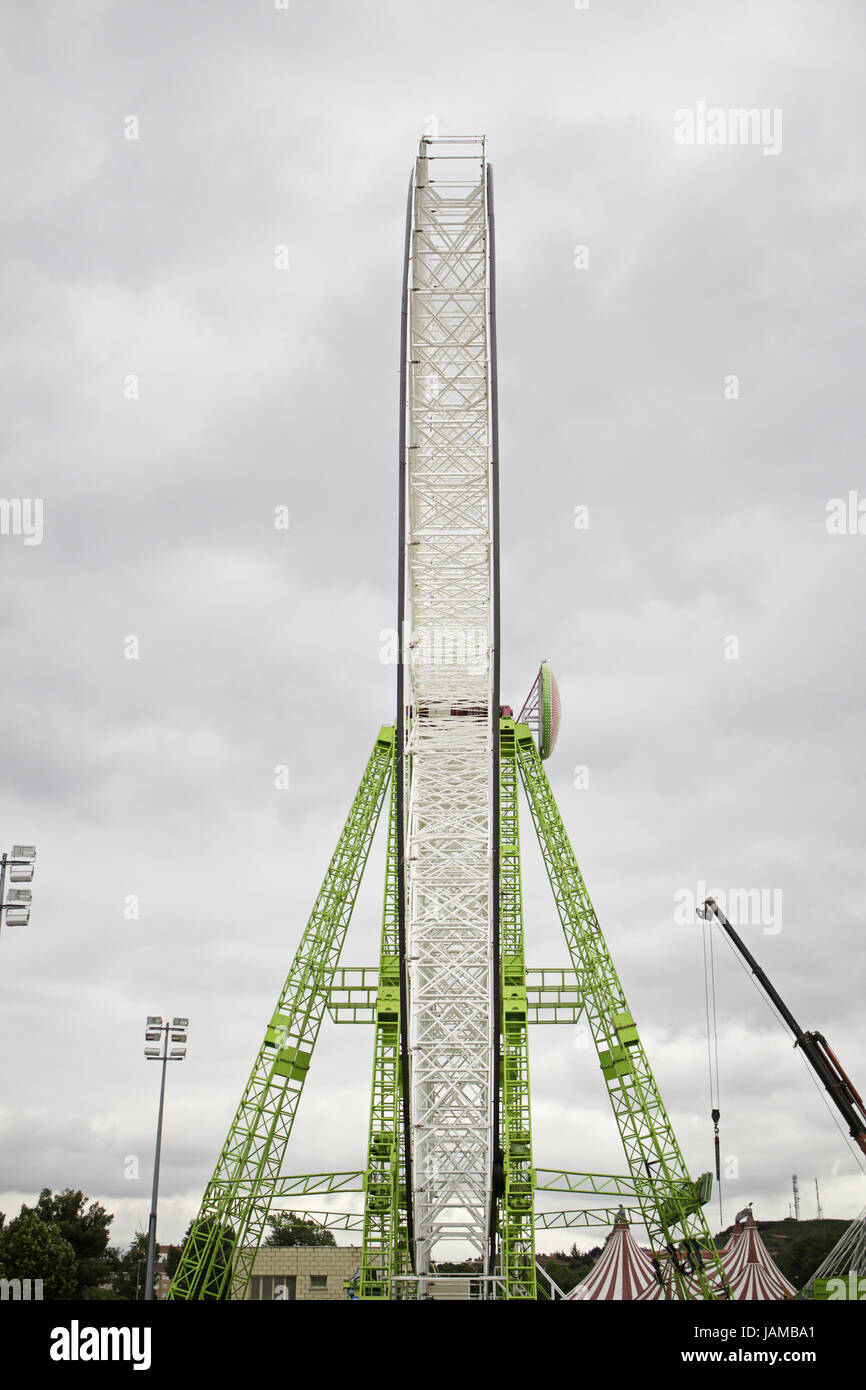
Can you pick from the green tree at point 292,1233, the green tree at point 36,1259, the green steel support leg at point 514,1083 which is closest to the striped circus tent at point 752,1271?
the green steel support leg at point 514,1083

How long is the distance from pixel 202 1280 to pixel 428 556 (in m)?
30.0

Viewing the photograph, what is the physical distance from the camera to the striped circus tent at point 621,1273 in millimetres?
44844

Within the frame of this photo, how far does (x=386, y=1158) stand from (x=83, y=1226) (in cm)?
5534

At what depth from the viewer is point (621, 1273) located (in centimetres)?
4506

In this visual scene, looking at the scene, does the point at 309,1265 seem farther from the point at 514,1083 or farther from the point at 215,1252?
the point at 514,1083

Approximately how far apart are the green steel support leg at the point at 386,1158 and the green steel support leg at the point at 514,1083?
3.71 meters

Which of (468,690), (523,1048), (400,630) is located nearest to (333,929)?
(523,1048)

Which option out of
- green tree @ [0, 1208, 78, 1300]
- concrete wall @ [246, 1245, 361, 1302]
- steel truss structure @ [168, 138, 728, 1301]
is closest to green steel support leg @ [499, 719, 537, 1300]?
steel truss structure @ [168, 138, 728, 1301]

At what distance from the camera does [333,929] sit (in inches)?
2040

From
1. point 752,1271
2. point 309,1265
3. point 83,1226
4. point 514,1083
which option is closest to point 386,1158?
point 514,1083

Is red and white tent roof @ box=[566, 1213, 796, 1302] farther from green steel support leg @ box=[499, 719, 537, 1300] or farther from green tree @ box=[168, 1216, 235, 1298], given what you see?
green tree @ box=[168, 1216, 235, 1298]

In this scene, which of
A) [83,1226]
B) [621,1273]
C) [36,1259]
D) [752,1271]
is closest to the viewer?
[621,1273]
